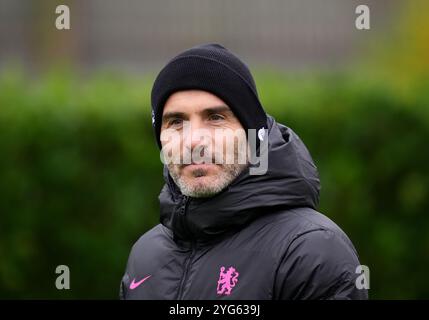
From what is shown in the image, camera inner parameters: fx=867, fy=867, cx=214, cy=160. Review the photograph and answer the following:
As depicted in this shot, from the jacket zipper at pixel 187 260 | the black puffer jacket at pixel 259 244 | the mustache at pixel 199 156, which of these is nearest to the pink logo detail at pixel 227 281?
the black puffer jacket at pixel 259 244

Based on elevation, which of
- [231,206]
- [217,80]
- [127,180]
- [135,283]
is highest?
[217,80]

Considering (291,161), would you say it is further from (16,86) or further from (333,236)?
(16,86)

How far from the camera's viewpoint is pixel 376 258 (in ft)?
19.9

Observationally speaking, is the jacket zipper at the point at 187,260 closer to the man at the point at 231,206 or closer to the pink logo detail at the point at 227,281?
the man at the point at 231,206

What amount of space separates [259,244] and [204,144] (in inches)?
15.5

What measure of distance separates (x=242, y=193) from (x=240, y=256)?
0.22 m

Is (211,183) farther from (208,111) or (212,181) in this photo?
(208,111)

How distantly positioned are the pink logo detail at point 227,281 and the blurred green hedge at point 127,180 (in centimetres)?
319

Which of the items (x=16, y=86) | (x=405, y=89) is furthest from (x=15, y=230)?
(x=405, y=89)

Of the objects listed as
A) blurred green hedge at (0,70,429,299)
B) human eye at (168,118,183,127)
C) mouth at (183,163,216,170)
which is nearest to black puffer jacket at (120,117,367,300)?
mouth at (183,163,216,170)

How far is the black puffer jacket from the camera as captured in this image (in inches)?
107

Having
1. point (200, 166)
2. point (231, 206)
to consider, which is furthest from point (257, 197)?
point (200, 166)

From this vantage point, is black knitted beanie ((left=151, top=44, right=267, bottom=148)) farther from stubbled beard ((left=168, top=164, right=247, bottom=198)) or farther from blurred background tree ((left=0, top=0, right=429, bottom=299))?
blurred background tree ((left=0, top=0, right=429, bottom=299))

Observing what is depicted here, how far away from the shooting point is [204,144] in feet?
9.69
